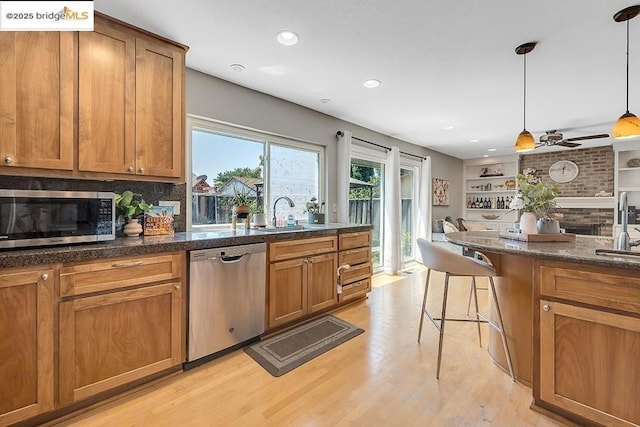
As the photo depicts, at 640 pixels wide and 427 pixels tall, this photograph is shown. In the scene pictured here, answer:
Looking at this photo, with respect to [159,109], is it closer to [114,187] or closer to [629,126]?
[114,187]

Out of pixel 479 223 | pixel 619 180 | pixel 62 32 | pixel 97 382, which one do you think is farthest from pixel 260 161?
pixel 619 180

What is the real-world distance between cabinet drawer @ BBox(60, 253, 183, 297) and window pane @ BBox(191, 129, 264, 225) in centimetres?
93

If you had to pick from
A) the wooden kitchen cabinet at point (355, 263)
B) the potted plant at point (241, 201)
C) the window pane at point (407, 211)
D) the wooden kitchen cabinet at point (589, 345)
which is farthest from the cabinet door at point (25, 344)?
the window pane at point (407, 211)

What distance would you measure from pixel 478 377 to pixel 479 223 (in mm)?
6103

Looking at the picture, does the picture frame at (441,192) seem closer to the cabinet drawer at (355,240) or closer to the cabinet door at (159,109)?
the cabinet drawer at (355,240)

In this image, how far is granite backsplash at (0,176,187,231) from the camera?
1.88 meters

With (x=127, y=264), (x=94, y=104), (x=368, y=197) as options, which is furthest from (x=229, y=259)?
(x=368, y=197)

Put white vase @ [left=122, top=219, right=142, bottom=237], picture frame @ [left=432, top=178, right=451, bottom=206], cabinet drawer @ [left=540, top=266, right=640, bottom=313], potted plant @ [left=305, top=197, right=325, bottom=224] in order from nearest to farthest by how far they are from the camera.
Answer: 1. cabinet drawer @ [left=540, top=266, right=640, bottom=313]
2. white vase @ [left=122, top=219, right=142, bottom=237]
3. potted plant @ [left=305, top=197, right=325, bottom=224]
4. picture frame @ [left=432, top=178, right=451, bottom=206]

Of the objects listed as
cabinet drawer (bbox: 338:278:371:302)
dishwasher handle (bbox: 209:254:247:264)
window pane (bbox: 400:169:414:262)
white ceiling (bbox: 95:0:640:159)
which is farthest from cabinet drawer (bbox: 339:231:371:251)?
window pane (bbox: 400:169:414:262)

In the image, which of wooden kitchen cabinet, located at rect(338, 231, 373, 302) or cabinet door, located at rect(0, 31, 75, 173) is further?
wooden kitchen cabinet, located at rect(338, 231, 373, 302)

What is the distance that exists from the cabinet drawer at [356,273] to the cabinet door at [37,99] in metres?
2.51

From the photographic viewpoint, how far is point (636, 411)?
1.36 meters

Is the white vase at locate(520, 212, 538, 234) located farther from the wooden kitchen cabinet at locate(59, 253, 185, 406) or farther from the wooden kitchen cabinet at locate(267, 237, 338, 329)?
the wooden kitchen cabinet at locate(59, 253, 185, 406)

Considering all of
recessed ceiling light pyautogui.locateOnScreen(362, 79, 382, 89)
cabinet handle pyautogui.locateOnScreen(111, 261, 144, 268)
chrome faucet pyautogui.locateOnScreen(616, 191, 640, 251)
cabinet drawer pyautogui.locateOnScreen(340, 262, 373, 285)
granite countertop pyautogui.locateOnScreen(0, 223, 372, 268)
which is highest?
recessed ceiling light pyautogui.locateOnScreen(362, 79, 382, 89)
